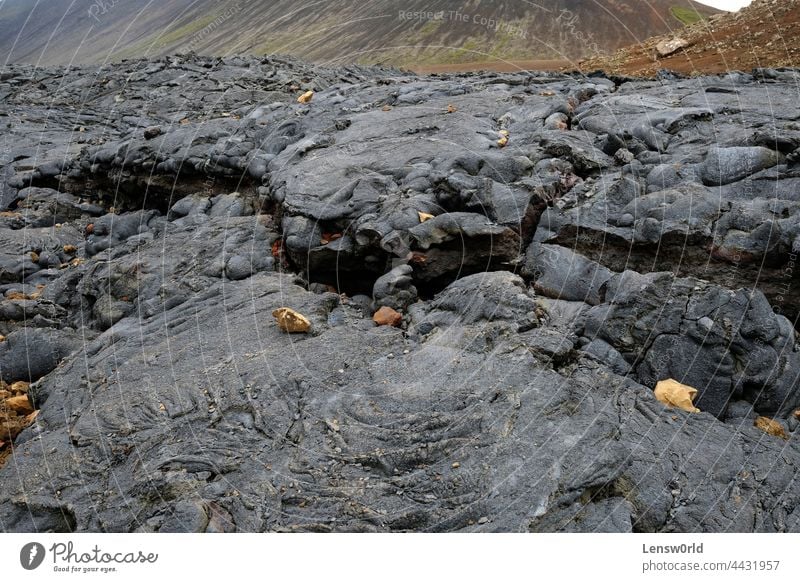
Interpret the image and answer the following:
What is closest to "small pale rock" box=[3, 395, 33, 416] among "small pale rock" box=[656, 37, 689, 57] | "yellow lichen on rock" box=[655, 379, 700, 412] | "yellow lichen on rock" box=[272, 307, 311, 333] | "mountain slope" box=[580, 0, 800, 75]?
"yellow lichen on rock" box=[272, 307, 311, 333]

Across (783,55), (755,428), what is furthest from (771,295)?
(783,55)

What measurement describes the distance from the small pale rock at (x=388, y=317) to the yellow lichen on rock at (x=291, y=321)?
1296 mm

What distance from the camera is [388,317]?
476 inches

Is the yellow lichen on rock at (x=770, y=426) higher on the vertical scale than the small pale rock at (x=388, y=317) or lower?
lower

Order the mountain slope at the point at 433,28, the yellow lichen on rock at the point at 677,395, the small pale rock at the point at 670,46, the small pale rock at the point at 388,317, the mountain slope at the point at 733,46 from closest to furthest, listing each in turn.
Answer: the yellow lichen on rock at the point at 677,395 → the small pale rock at the point at 388,317 → the mountain slope at the point at 733,46 → the small pale rock at the point at 670,46 → the mountain slope at the point at 433,28

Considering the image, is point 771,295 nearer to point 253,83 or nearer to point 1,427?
point 1,427

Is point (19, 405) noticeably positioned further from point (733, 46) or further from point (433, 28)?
point (433, 28)

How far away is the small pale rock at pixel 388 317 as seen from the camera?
39.5 ft

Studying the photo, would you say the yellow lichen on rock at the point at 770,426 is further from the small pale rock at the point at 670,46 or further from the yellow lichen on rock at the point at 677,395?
the small pale rock at the point at 670,46

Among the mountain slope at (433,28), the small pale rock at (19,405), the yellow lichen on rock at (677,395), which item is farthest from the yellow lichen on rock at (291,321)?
the mountain slope at (433,28)

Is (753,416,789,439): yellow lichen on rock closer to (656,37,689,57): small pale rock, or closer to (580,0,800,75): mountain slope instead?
(580,0,800,75): mountain slope

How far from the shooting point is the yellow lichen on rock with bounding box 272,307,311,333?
11570 mm

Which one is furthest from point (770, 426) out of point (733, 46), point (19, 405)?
point (733, 46)

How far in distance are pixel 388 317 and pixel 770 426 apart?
636 centimetres
